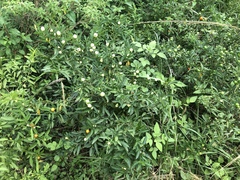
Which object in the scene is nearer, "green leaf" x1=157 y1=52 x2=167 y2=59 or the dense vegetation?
the dense vegetation

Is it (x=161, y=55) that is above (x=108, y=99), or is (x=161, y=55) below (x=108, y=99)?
above

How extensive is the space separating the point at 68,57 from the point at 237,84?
4.51 ft

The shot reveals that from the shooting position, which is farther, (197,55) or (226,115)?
(197,55)

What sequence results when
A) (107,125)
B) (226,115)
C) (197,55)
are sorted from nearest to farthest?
(107,125) < (226,115) < (197,55)

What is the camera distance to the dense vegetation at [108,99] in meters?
1.80

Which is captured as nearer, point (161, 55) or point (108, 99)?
point (108, 99)

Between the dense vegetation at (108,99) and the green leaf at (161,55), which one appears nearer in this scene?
the dense vegetation at (108,99)

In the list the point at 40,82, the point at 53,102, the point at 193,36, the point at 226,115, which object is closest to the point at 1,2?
the point at 40,82

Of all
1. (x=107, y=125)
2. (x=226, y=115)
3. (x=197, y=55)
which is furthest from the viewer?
(x=197, y=55)

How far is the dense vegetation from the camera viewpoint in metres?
1.80

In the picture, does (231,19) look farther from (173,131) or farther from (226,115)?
(173,131)

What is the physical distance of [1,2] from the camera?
220 centimetres

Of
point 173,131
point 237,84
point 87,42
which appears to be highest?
point 87,42

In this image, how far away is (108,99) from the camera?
1854 millimetres
